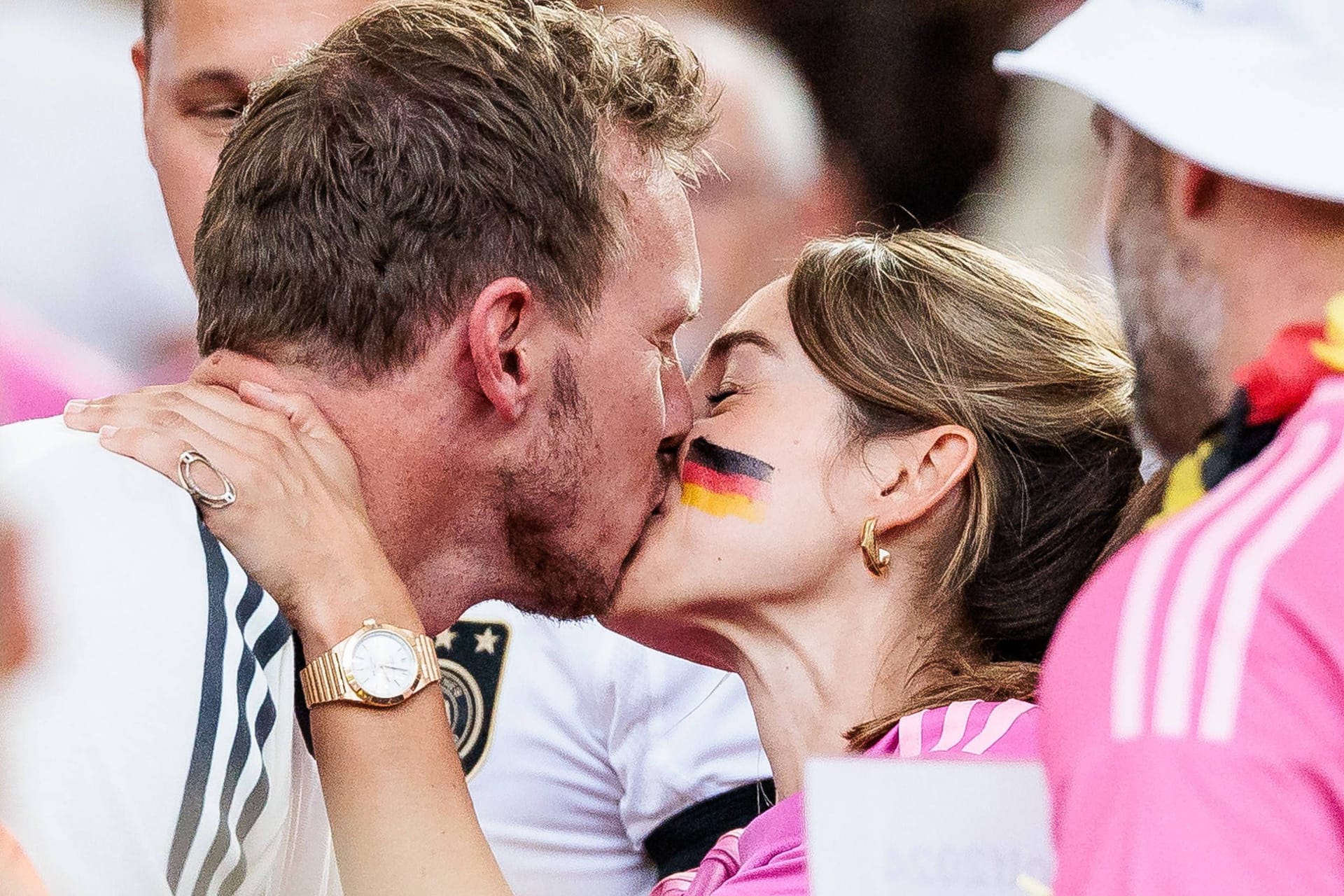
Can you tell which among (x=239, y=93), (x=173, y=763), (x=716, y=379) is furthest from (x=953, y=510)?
(x=239, y=93)

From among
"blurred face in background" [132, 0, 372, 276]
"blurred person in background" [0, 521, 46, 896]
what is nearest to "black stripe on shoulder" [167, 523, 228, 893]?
"blurred person in background" [0, 521, 46, 896]

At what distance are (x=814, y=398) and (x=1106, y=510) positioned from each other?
333 millimetres

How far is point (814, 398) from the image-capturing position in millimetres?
1555

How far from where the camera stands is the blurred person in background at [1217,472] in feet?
1.82

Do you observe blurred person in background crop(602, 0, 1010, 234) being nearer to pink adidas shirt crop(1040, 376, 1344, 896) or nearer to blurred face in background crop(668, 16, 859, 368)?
blurred face in background crop(668, 16, 859, 368)

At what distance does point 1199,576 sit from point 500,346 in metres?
0.85

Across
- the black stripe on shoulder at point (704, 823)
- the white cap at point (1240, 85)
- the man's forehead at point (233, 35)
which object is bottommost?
the black stripe on shoulder at point (704, 823)

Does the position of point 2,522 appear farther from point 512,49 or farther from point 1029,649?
point 1029,649

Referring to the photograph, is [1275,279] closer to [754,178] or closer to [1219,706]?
[1219,706]

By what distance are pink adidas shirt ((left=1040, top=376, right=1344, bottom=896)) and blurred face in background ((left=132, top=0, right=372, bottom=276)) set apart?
1.56 m

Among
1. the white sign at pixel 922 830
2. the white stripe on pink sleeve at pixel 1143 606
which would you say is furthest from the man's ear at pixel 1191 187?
the white sign at pixel 922 830

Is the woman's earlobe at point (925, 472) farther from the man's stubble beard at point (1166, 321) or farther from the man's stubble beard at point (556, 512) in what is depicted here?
the man's stubble beard at point (1166, 321)

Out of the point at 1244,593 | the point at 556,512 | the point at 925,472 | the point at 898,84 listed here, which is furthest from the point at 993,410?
the point at 1244,593

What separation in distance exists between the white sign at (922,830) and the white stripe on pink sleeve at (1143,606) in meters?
0.26
